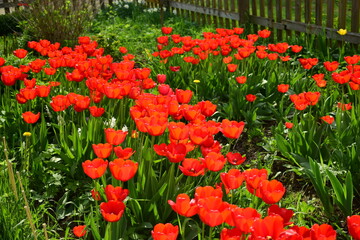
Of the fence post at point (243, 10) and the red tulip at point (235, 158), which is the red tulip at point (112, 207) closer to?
the red tulip at point (235, 158)

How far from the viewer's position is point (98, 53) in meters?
4.14

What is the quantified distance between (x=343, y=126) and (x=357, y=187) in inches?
17.9

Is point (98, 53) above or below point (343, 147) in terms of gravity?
above

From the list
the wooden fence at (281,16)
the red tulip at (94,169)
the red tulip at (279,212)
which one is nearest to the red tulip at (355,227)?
the red tulip at (279,212)

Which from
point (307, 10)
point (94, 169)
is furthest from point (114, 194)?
point (307, 10)

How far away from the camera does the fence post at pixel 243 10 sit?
746cm

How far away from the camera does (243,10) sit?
24.7 feet

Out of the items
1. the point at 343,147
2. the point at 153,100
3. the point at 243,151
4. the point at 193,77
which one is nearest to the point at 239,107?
the point at 243,151

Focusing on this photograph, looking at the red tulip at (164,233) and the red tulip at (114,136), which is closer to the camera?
the red tulip at (164,233)

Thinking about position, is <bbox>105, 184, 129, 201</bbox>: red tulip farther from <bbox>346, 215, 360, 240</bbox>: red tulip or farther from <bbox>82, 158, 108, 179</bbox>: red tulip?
<bbox>346, 215, 360, 240</bbox>: red tulip

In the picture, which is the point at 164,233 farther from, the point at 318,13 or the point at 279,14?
the point at 279,14

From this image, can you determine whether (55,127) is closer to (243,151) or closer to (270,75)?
(243,151)

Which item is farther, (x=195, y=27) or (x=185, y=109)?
(x=195, y=27)

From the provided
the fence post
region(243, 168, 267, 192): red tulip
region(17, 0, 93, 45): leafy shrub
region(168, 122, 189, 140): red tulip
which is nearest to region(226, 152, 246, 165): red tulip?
region(168, 122, 189, 140): red tulip
